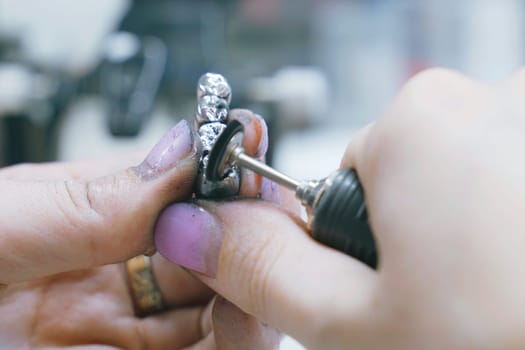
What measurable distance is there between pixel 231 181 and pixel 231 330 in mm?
102

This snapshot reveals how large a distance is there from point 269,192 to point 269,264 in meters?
0.08

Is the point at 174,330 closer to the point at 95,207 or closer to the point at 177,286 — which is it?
the point at 177,286

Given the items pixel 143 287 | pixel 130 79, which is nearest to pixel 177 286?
pixel 143 287

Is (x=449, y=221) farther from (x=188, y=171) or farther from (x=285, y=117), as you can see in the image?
(x=285, y=117)

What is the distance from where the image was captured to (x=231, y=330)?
36 cm

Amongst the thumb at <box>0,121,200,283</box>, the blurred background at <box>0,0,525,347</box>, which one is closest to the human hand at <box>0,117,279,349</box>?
the thumb at <box>0,121,200,283</box>

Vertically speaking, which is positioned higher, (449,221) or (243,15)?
(243,15)

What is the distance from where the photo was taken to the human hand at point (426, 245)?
0.72 ft

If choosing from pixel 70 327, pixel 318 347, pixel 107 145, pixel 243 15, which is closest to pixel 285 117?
pixel 107 145

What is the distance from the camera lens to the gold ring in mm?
450

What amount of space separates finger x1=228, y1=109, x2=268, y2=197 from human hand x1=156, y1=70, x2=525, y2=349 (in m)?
0.05

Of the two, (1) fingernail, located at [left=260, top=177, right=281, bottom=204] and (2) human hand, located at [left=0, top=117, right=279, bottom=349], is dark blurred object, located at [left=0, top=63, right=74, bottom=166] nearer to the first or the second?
(2) human hand, located at [left=0, top=117, right=279, bottom=349]

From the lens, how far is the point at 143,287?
457 millimetres

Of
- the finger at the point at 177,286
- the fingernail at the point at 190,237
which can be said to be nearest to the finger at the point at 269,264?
the fingernail at the point at 190,237
